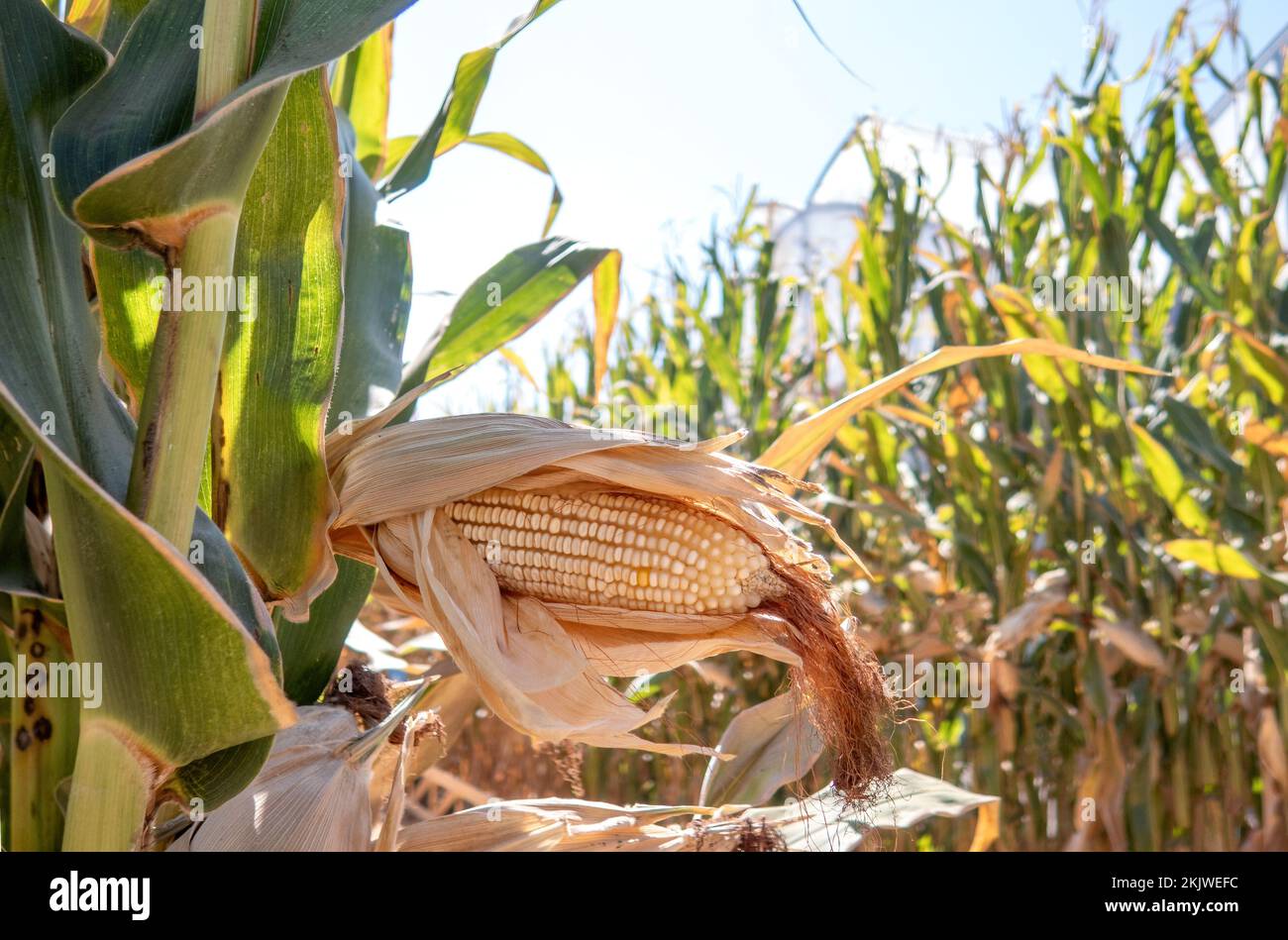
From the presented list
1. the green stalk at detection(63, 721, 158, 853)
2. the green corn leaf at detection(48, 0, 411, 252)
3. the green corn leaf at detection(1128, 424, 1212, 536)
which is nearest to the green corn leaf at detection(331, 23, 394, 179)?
the green corn leaf at detection(48, 0, 411, 252)

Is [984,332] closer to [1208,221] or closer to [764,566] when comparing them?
[1208,221]

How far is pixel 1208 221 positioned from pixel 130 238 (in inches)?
109

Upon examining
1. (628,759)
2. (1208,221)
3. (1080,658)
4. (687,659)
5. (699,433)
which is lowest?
(628,759)

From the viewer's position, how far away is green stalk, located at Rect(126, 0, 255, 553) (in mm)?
658

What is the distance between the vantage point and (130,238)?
674mm

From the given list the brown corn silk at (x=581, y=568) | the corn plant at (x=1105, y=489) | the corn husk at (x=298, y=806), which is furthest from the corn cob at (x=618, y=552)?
the corn plant at (x=1105, y=489)

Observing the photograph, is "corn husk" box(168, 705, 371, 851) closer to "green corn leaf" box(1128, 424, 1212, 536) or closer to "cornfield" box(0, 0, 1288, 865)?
"cornfield" box(0, 0, 1288, 865)

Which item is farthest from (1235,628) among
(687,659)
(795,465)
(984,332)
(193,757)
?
(193,757)

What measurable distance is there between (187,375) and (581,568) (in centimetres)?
29

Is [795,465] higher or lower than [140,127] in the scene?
lower

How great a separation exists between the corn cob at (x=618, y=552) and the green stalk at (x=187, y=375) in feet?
0.68

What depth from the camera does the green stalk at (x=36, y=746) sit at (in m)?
0.82

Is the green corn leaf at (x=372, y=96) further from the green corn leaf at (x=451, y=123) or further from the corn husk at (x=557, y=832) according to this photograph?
the corn husk at (x=557, y=832)

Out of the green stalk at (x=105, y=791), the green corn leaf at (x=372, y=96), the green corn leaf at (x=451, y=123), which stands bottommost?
the green stalk at (x=105, y=791)
